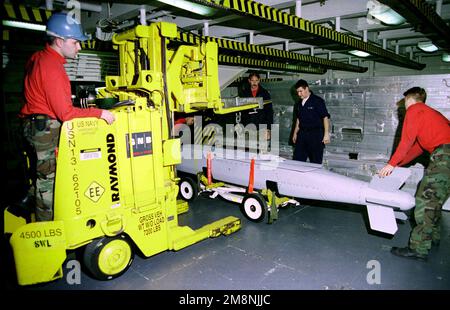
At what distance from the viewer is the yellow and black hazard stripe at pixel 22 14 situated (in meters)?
4.52

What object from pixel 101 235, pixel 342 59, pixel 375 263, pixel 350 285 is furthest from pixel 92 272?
pixel 342 59

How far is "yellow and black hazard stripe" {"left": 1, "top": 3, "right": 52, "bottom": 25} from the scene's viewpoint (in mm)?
4520

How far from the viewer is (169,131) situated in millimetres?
3859

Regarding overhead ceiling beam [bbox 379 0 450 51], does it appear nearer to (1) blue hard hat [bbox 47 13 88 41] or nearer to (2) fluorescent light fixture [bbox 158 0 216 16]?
(2) fluorescent light fixture [bbox 158 0 216 16]

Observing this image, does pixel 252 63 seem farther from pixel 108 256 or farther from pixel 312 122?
pixel 108 256

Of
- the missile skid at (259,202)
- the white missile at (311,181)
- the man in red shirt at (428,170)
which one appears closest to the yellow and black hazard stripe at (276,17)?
the white missile at (311,181)

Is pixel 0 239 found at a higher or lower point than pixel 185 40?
lower

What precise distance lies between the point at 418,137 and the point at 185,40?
15.8 ft

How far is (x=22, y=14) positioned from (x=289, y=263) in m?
5.66

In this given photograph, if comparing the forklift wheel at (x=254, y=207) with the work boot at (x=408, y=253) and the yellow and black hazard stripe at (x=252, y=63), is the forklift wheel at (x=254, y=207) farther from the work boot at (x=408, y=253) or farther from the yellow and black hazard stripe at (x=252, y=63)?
the yellow and black hazard stripe at (x=252, y=63)

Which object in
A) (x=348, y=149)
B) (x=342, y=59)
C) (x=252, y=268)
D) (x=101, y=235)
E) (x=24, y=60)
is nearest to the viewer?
(x=101, y=235)

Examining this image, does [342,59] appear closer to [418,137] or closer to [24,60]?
[418,137]

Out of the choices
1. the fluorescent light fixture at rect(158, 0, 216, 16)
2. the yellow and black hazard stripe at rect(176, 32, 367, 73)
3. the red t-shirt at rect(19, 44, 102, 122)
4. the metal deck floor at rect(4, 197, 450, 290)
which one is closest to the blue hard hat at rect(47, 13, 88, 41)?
the red t-shirt at rect(19, 44, 102, 122)

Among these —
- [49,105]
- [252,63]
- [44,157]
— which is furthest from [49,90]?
[252,63]
